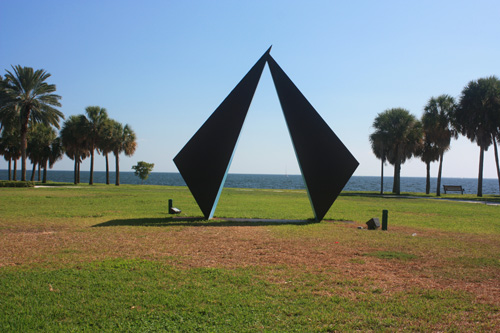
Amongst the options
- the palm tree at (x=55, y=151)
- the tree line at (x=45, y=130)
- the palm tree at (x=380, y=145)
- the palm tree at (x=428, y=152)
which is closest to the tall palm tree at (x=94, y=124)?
the tree line at (x=45, y=130)

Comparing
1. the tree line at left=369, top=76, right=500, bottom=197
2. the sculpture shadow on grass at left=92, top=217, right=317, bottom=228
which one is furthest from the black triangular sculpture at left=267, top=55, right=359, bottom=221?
the tree line at left=369, top=76, right=500, bottom=197

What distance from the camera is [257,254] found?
812 centimetres

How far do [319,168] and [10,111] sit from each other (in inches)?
1282

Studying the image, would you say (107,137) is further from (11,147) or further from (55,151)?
(11,147)

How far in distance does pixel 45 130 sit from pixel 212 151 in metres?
43.8

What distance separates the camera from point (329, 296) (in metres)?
5.48

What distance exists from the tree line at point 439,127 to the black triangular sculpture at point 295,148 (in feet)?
89.3

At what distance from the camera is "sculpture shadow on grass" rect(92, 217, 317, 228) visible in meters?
12.4

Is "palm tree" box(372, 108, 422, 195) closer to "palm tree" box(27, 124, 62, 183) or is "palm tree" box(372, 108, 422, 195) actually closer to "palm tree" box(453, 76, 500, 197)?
"palm tree" box(453, 76, 500, 197)

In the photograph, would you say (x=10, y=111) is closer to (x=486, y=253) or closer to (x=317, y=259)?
(x=317, y=259)

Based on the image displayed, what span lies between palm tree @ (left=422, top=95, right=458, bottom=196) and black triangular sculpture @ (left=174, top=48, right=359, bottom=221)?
95.5 ft

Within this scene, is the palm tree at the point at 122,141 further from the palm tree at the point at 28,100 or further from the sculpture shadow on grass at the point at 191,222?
the sculpture shadow on grass at the point at 191,222

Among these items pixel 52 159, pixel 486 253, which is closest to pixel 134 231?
pixel 486 253

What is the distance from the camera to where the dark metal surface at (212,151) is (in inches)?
520
